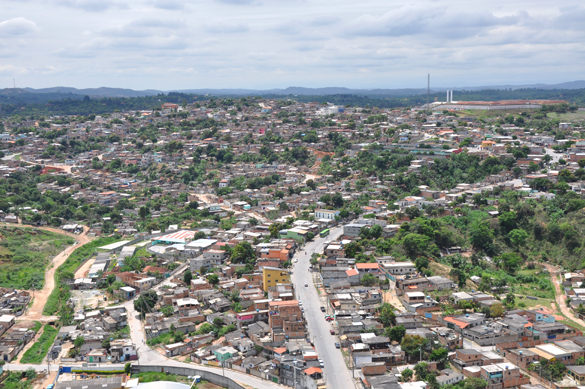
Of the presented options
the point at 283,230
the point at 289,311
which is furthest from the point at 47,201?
the point at 289,311

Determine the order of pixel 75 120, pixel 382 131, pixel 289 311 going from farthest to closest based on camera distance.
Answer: pixel 75 120, pixel 382 131, pixel 289 311

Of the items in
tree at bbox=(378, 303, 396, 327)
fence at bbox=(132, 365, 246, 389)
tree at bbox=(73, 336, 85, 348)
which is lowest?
fence at bbox=(132, 365, 246, 389)

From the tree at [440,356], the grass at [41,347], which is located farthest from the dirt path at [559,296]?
the grass at [41,347]

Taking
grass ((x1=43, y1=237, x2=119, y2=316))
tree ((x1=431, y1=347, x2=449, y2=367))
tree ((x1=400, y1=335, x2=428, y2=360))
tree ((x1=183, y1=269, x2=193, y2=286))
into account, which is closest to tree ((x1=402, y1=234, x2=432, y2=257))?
tree ((x1=400, y1=335, x2=428, y2=360))

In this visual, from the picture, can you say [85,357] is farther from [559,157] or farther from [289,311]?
[559,157]

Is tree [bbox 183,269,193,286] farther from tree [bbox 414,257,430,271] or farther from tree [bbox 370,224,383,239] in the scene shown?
tree [bbox 414,257,430,271]

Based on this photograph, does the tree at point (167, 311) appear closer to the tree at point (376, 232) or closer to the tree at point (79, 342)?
the tree at point (79, 342)
